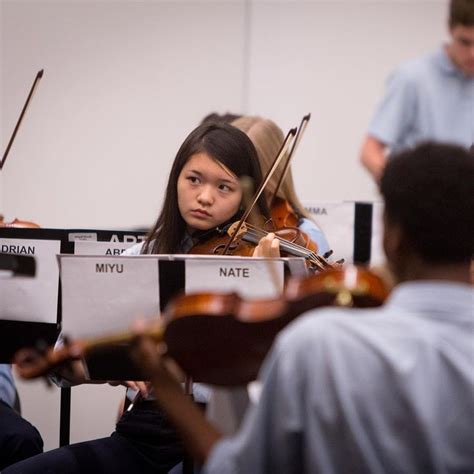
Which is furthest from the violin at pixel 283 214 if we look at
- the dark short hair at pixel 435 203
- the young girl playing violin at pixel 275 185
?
the dark short hair at pixel 435 203

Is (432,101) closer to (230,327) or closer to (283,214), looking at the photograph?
(283,214)

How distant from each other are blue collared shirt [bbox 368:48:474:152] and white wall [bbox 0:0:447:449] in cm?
140

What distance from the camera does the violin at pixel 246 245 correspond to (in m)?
2.11

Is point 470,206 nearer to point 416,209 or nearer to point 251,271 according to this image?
point 416,209

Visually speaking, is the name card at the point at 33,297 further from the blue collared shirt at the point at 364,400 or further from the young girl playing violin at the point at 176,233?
the blue collared shirt at the point at 364,400

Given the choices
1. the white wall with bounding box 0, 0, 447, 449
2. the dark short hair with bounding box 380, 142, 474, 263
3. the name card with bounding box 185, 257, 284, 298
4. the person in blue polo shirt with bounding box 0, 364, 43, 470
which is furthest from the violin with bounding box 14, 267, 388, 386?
the white wall with bounding box 0, 0, 447, 449

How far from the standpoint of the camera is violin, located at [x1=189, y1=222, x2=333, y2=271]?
6.92ft

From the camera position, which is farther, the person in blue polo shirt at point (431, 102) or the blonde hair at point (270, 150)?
the person in blue polo shirt at point (431, 102)

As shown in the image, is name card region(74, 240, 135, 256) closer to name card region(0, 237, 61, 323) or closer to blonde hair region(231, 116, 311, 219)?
name card region(0, 237, 61, 323)

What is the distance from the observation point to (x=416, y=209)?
44.0 inches

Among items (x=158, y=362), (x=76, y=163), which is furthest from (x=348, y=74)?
(x=158, y=362)

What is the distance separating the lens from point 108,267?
1.76 meters

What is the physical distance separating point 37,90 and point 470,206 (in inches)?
134

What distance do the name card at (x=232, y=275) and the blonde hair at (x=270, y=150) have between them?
936mm
